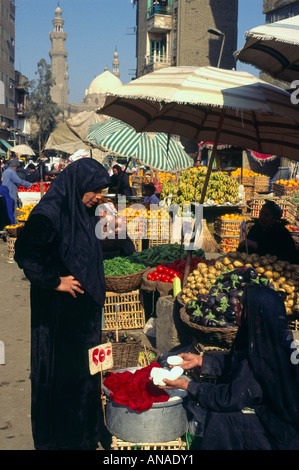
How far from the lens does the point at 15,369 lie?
Result: 5395 millimetres

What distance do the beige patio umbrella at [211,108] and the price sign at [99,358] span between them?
7.30ft

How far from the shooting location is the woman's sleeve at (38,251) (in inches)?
122

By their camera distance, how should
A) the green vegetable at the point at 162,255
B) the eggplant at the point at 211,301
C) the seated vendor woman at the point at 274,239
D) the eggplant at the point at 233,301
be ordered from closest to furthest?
the eggplant at the point at 233,301, the eggplant at the point at 211,301, the seated vendor woman at the point at 274,239, the green vegetable at the point at 162,255

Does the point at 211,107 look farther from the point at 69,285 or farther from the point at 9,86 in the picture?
the point at 9,86

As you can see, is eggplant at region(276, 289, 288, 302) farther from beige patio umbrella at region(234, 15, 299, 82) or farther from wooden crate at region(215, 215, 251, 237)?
wooden crate at region(215, 215, 251, 237)

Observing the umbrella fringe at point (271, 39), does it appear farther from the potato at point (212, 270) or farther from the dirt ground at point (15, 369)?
the dirt ground at point (15, 369)

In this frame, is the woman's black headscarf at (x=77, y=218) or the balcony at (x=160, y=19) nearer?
the woman's black headscarf at (x=77, y=218)

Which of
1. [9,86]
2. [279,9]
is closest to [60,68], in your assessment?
[9,86]

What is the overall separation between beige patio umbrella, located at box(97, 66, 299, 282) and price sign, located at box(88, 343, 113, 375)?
2226 millimetres

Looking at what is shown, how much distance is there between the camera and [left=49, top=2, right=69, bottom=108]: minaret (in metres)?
137

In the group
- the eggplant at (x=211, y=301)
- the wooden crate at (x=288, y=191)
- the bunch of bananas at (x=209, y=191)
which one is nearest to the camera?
the eggplant at (x=211, y=301)

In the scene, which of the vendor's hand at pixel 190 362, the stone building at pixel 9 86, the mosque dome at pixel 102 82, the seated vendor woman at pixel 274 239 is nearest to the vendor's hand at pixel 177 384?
the vendor's hand at pixel 190 362

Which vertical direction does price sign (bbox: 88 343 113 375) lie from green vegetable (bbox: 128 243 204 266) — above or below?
below

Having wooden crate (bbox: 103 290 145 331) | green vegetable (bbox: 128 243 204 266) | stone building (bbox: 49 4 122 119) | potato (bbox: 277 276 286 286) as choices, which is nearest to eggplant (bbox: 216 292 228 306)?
potato (bbox: 277 276 286 286)
